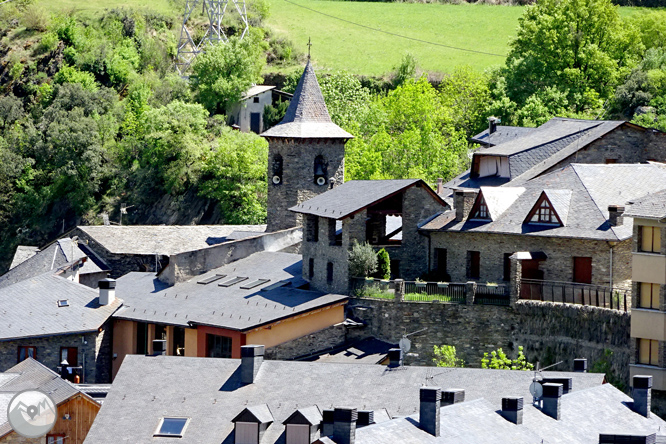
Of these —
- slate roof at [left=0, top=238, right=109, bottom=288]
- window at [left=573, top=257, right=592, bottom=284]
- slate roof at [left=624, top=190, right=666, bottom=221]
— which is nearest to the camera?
slate roof at [left=624, top=190, right=666, bottom=221]

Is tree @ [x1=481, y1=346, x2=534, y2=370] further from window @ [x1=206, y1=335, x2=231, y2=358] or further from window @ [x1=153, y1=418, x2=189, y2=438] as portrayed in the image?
window @ [x1=153, y1=418, x2=189, y2=438]

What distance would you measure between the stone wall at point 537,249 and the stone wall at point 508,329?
176 centimetres

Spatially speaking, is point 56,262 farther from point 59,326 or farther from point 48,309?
point 59,326

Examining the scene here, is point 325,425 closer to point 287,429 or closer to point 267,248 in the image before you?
point 287,429

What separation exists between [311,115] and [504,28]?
159ft

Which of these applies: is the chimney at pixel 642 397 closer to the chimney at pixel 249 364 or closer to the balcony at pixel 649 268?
the balcony at pixel 649 268

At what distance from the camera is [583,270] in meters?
51.4

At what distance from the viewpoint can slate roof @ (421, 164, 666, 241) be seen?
5144 cm

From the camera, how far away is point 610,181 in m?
54.5

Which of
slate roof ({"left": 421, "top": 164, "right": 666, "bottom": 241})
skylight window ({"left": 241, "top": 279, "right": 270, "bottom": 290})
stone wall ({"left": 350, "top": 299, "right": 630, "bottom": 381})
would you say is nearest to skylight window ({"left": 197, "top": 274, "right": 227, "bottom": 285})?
skylight window ({"left": 241, "top": 279, "right": 270, "bottom": 290})

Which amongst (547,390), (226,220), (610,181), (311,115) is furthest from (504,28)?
(547,390)

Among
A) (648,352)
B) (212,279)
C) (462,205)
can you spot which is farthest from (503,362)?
(212,279)

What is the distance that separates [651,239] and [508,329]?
22.3 ft

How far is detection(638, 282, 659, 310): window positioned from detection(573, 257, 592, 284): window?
11.6 ft
